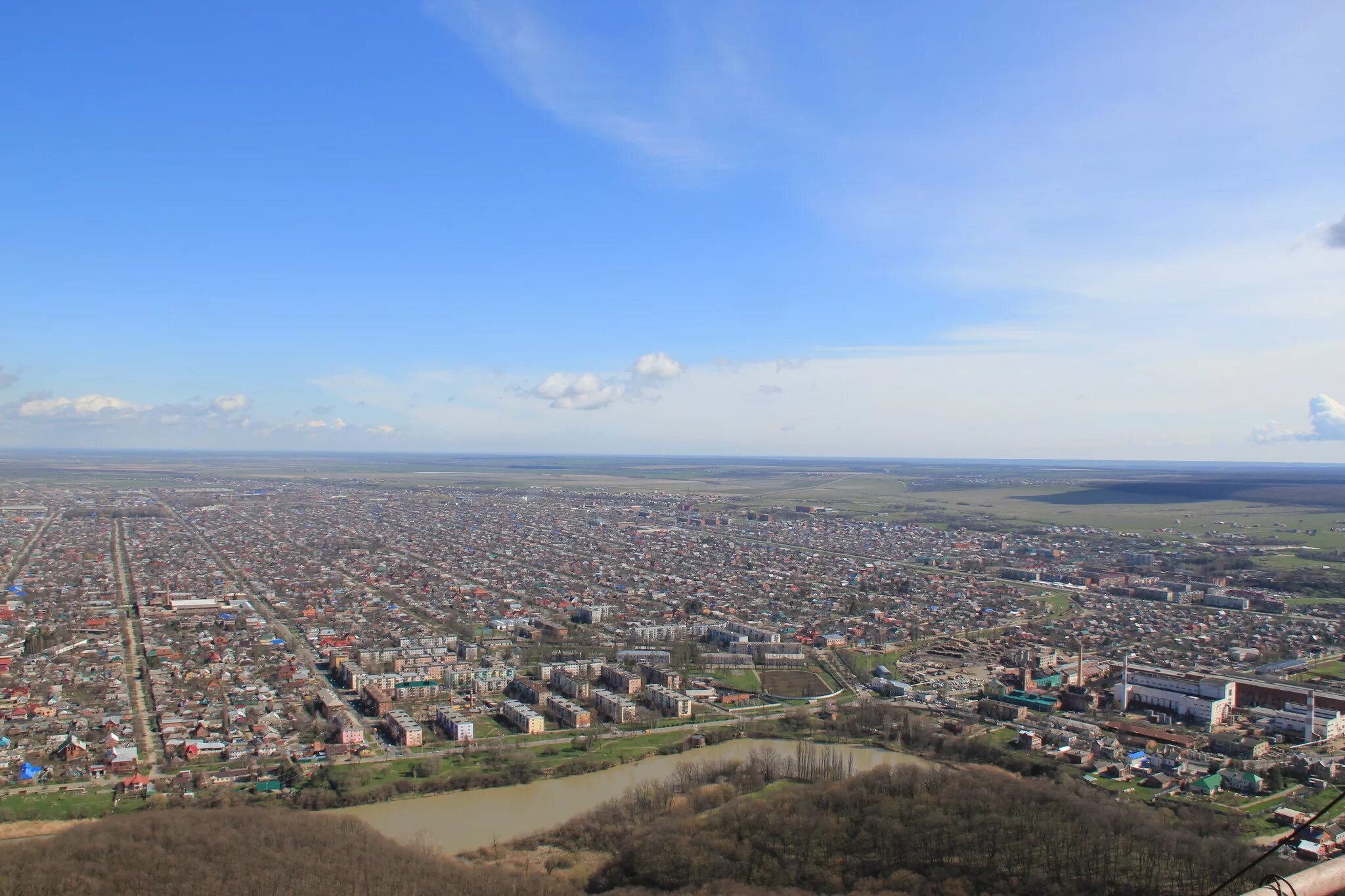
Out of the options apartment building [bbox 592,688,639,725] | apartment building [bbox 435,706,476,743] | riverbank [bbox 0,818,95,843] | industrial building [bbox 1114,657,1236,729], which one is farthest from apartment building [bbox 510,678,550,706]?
industrial building [bbox 1114,657,1236,729]

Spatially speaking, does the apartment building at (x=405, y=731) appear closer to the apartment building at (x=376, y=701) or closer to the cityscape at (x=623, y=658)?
the cityscape at (x=623, y=658)

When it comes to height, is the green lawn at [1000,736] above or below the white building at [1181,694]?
below

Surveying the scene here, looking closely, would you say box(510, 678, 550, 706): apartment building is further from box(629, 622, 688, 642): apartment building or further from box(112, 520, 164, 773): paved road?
box(112, 520, 164, 773): paved road

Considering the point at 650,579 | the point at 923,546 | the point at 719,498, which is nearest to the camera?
the point at 650,579

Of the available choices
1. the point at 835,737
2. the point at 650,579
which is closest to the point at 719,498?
the point at 650,579

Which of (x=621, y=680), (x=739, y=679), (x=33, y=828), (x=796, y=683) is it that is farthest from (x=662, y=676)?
(x=33, y=828)

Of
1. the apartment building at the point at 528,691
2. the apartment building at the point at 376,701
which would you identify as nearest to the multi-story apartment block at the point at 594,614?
the apartment building at the point at 528,691

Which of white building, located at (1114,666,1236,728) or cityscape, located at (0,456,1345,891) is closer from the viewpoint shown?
cityscape, located at (0,456,1345,891)

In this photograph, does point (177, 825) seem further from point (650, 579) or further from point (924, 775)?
point (650, 579)
